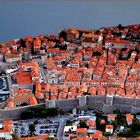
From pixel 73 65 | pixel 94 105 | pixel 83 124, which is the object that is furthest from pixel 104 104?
pixel 73 65

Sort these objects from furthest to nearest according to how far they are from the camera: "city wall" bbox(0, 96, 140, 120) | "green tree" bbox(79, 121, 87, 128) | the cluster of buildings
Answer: the cluster of buildings → "city wall" bbox(0, 96, 140, 120) → "green tree" bbox(79, 121, 87, 128)

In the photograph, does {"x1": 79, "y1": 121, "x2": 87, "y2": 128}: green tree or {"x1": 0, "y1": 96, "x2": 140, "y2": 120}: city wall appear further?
{"x1": 0, "y1": 96, "x2": 140, "y2": 120}: city wall

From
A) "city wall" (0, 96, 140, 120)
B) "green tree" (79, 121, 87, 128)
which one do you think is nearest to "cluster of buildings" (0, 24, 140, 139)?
"city wall" (0, 96, 140, 120)

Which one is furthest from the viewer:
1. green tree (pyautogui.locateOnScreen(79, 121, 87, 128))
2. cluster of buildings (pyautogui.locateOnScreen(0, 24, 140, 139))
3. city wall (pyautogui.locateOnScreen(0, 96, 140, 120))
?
cluster of buildings (pyautogui.locateOnScreen(0, 24, 140, 139))

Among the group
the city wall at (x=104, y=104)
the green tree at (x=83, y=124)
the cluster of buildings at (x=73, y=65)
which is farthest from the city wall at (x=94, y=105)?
the green tree at (x=83, y=124)

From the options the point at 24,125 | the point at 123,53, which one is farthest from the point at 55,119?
the point at 123,53

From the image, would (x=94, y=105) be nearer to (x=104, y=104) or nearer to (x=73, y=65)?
(x=104, y=104)

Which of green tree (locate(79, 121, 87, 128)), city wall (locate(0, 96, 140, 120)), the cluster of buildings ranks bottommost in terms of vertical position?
green tree (locate(79, 121, 87, 128))

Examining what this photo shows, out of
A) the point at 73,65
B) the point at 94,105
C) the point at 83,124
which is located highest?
the point at 73,65

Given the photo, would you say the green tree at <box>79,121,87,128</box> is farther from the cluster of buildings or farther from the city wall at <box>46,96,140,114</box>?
the cluster of buildings
